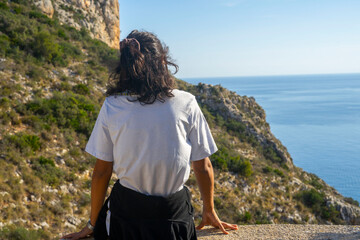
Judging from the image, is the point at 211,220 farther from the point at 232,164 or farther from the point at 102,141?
the point at 232,164

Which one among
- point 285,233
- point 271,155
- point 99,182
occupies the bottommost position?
point 271,155

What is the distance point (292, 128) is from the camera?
7588 centimetres

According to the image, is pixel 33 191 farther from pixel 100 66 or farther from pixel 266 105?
pixel 266 105

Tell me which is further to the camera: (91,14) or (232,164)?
(91,14)

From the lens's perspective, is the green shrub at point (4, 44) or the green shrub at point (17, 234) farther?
the green shrub at point (4, 44)

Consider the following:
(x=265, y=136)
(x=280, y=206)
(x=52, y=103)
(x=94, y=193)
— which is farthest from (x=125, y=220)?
(x=265, y=136)

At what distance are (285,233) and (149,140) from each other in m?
2.49

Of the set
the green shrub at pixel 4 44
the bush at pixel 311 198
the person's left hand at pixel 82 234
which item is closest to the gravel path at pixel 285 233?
the person's left hand at pixel 82 234

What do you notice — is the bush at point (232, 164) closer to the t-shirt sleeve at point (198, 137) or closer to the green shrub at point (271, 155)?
the green shrub at point (271, 155)

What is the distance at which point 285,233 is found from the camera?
10.6ft

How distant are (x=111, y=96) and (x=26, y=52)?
15.2 m

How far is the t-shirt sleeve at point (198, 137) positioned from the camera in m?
1.68

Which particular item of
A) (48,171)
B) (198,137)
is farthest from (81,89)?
(198,137)

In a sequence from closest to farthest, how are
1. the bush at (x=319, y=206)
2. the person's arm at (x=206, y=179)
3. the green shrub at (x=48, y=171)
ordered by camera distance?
1. the person's arm at (x=206, y=179)
2. the green shrub at (x=48, y=171)
3. the bush at (x=319, y=206)
